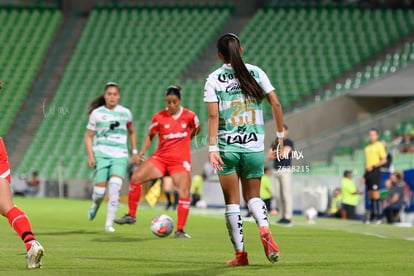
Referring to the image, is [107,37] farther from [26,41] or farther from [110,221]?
[110,221]

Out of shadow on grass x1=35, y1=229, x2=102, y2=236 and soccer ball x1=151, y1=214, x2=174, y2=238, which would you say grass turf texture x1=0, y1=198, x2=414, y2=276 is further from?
soccer ball x1=151, y1=214, x2=174, y2=238

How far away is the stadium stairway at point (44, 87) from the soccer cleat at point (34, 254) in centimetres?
3358

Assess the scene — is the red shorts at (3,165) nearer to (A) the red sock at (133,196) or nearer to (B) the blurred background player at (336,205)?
(A) the red sock at (133,196)

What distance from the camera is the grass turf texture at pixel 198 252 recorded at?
35.9 ft

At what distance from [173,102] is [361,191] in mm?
11866

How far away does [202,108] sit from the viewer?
43812 mm

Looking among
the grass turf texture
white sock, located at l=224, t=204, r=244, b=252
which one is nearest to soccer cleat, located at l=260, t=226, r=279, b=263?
the grass turf texture

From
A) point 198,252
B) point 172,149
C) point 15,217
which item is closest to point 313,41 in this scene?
point 172,149

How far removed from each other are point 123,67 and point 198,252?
3424 centimetres

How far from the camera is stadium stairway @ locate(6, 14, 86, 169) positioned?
45594mm

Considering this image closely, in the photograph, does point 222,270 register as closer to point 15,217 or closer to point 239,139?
point 239,139

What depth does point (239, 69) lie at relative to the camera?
10953mm

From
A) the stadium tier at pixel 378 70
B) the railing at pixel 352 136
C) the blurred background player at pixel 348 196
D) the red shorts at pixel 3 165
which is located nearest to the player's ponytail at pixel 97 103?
the red shorts at pixel 3 165

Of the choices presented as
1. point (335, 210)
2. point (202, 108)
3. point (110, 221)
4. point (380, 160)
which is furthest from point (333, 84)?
point (110, 221)
